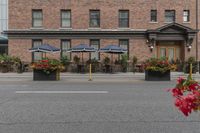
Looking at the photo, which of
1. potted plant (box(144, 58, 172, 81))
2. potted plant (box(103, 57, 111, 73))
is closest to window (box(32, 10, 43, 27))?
potted plant (box(103, 57, 111, 73))

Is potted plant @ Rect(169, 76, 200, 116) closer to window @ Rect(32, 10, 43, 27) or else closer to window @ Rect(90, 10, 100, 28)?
window @ Rect(90, 10, 100, 28)

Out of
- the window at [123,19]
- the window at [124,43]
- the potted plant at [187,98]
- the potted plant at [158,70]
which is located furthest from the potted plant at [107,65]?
the potted plant at [187,98]

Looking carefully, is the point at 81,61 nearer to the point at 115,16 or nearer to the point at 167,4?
the point at 115,16

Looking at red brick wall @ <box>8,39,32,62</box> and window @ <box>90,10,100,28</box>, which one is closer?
red brick wall @ <box>8,39,32,62</box>

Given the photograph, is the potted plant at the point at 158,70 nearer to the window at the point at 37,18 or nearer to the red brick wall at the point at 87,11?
the red brick wall at the point at 87,11

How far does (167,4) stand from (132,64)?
681cm

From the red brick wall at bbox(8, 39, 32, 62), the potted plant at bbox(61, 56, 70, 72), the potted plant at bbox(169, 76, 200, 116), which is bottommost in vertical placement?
the potted plant at bbox(169, 76, 200, 116)

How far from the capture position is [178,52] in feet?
103

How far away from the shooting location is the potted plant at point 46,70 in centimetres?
1984

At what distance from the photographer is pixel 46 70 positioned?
19.9m

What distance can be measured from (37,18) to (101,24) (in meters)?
6.15

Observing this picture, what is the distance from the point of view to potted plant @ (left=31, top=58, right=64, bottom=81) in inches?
781

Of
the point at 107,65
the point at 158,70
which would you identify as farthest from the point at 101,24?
the point at 158,70

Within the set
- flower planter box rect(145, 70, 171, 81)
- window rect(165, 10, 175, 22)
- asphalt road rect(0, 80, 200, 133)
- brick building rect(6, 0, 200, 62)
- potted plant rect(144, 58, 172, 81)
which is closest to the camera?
asphalt road rect(0, 80, 200, 133)
